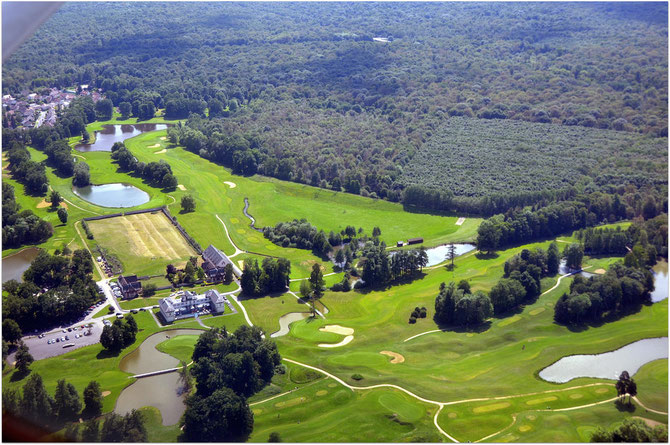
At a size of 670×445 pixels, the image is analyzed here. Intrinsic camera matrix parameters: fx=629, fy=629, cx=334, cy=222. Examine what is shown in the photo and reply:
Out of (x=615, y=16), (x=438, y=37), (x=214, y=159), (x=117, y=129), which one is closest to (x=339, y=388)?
(x=214, y=159)

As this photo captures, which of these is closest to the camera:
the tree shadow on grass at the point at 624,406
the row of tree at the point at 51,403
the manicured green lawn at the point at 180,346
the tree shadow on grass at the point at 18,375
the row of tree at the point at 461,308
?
the row of tree at the point at 51,403

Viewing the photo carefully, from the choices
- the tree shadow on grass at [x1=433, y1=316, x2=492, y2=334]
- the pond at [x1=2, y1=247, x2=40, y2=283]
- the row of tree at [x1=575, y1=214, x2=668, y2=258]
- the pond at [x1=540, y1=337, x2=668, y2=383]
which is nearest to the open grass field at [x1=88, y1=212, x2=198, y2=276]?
the pond at [x1=2, y1=247, x2=40, y2=283]

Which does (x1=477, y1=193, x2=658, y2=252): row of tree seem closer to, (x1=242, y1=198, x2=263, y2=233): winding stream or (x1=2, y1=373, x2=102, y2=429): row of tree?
(x1=242, y1=198, x2=263, y2=233): winding stream

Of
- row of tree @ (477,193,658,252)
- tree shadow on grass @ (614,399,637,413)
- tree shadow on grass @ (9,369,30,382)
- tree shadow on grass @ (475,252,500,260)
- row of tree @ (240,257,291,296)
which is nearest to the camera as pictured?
tree shadow on grass @ (614,399,637,413)

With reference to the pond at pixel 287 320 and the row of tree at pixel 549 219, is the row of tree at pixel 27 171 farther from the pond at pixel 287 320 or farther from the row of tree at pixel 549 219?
the row of tree at pixel 549 219

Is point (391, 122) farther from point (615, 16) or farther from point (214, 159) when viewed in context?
point (615, 16)

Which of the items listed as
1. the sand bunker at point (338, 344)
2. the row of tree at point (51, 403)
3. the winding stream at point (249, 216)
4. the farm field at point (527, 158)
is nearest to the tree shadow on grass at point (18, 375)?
the row of tree at point (51, 403)
